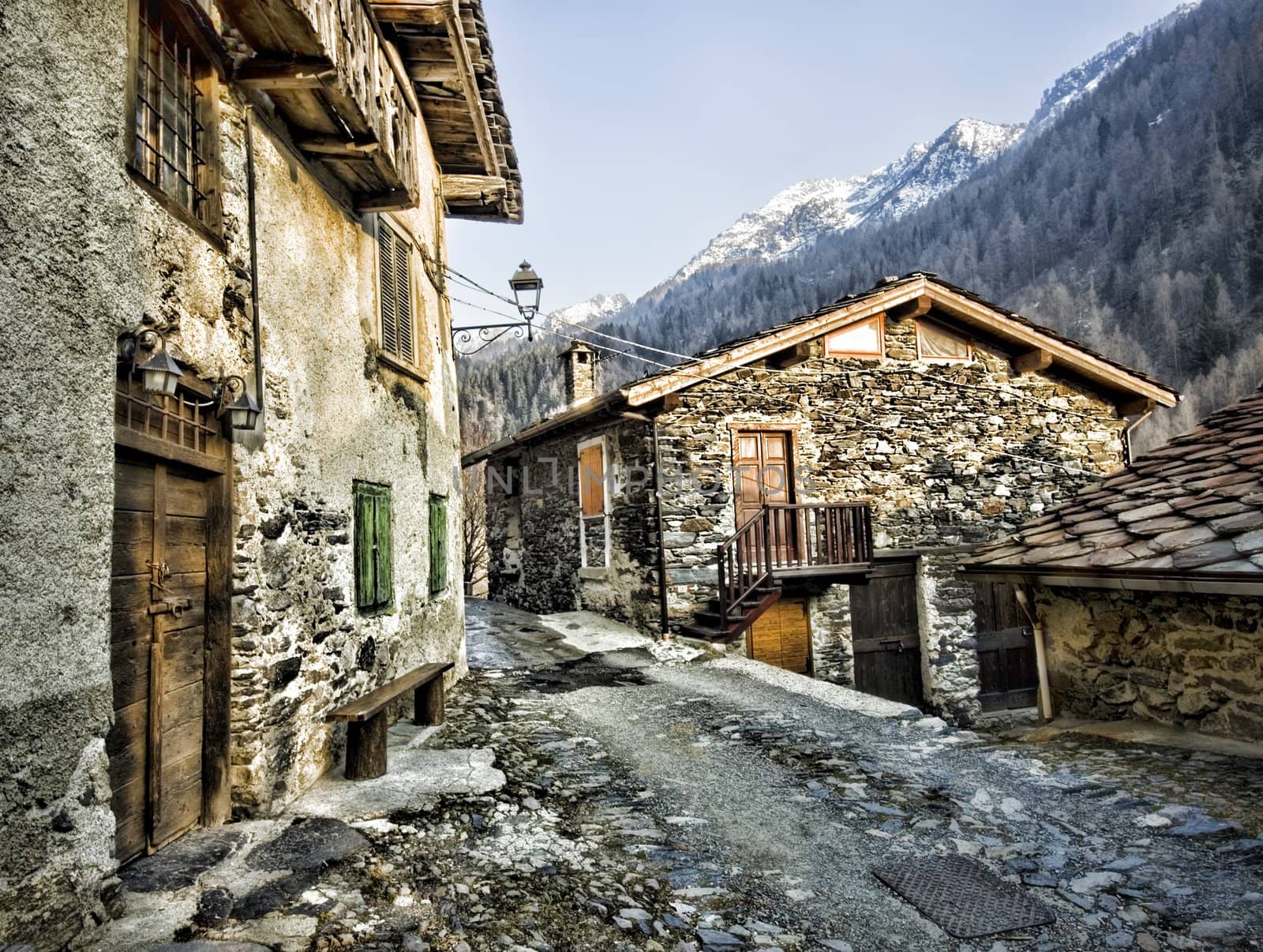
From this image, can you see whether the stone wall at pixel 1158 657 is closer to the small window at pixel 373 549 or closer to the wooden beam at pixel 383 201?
the small window at pixel 373 549

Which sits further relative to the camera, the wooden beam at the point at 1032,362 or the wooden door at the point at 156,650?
the wooden beam at the point at 1032,362

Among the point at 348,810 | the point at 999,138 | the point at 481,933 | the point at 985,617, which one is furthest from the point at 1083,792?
the point at 999,138

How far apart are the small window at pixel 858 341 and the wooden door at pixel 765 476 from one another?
5.06 ft

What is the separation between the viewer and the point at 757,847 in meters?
4.11

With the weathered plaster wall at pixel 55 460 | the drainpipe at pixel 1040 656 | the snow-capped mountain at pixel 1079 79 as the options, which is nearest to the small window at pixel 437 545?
the weathered plaster wall at pixel 55 460

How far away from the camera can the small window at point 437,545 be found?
7387 millimetres

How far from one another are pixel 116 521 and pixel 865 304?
10561mm

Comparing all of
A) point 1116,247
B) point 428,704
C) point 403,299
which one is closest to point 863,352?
point 403,299

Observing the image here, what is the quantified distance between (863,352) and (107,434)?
10.7 m

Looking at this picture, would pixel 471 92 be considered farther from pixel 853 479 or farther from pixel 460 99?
pixel 853 479

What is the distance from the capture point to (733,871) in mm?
3818

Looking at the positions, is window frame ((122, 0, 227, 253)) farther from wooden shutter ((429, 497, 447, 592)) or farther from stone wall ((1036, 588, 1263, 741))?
stone wall ((1036, 588, 1263, 741))

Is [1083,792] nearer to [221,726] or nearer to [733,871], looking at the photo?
[733,871]

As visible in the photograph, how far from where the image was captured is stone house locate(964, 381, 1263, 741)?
16.6ft
